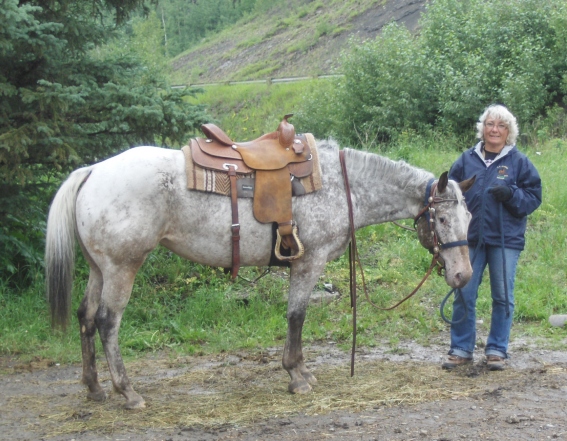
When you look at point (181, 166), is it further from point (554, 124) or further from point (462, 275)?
point (554, 124)

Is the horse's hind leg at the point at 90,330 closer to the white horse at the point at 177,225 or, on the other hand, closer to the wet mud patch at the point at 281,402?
the white horse at the point at 177,225

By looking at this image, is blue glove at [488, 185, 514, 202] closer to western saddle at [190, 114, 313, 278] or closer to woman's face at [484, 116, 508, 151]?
woman's face at [484, 116, 508, 151]

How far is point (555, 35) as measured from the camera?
1452 cm

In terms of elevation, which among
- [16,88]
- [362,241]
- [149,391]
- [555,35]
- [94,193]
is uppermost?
[555,35]

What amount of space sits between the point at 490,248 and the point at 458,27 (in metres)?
12.1

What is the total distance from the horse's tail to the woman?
301 centimetres

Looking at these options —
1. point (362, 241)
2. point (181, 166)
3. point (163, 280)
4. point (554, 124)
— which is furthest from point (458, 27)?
point (181, 166)

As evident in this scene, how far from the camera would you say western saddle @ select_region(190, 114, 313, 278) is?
15.5ft

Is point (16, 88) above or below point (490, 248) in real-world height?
above

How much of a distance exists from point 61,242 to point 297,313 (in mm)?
1789

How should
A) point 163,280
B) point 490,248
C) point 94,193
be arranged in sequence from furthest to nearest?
point 163,280, point 490,248, point 94,193

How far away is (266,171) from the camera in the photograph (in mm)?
4773

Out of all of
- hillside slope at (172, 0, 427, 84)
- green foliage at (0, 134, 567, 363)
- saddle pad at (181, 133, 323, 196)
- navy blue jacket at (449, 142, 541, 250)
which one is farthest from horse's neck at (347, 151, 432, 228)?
hillside slope at (172, 0, 427, 84)

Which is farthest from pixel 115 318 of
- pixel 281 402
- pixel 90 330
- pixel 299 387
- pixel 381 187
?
pixel 381 187
